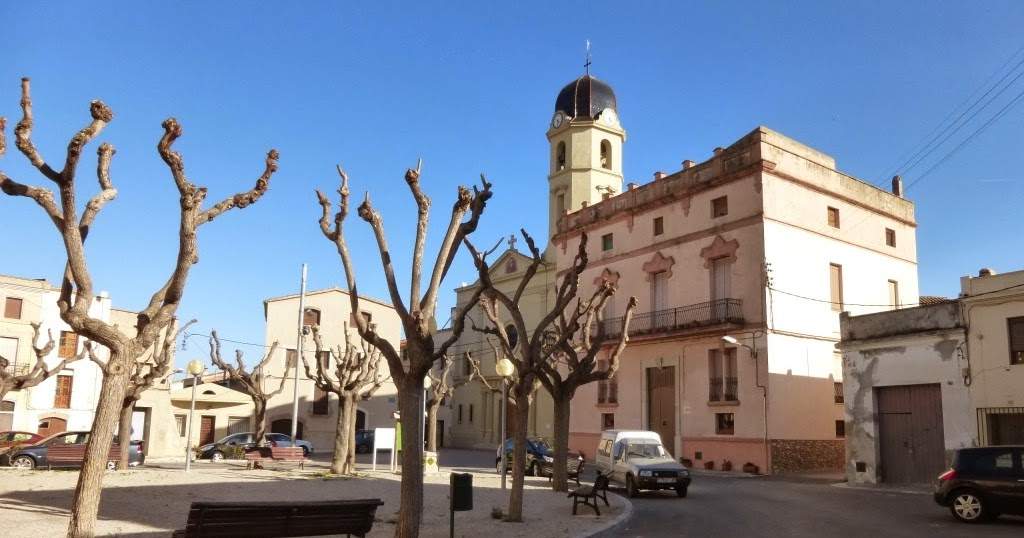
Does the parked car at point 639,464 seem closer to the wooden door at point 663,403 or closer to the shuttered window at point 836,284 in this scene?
the wooden door at point 663,403

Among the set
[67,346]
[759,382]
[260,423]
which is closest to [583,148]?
[759,382]

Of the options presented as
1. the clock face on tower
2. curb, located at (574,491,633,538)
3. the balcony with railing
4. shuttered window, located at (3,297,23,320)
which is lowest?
curb, located at (574,491,633,538)

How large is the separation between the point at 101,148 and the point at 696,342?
24599 mm

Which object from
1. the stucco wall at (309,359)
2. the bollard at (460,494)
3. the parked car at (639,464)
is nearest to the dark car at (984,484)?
the parked car at (639,464)

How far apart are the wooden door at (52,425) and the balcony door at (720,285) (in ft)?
104

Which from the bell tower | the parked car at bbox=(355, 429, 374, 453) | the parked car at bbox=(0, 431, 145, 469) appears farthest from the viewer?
the parked car at bbox=(355, 429, 374, 453)

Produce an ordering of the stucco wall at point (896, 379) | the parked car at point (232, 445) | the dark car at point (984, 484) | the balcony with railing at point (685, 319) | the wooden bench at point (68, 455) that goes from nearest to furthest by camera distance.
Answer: the dark car at point (984, 484) < the stucco wall at point (896, 379) < the wooden bench at point (68, 455) < the balcony with railing at point (685, 319) < the parked car at point (232, 445)

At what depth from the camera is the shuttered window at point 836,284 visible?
31141 millimetres

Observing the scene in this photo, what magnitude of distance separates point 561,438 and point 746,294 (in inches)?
544

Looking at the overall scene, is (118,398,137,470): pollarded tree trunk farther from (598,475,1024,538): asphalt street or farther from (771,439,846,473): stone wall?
(771,439,846,473): stone wall

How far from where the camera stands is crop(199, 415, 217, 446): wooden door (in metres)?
44.8

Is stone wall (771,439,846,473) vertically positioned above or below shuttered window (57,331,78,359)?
below

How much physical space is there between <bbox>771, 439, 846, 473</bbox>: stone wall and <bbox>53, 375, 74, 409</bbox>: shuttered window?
3375 centimetres

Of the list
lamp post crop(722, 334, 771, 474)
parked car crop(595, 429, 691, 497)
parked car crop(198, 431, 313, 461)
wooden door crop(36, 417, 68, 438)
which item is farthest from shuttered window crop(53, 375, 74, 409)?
lamp post crop(722, 334, 771, 474)
